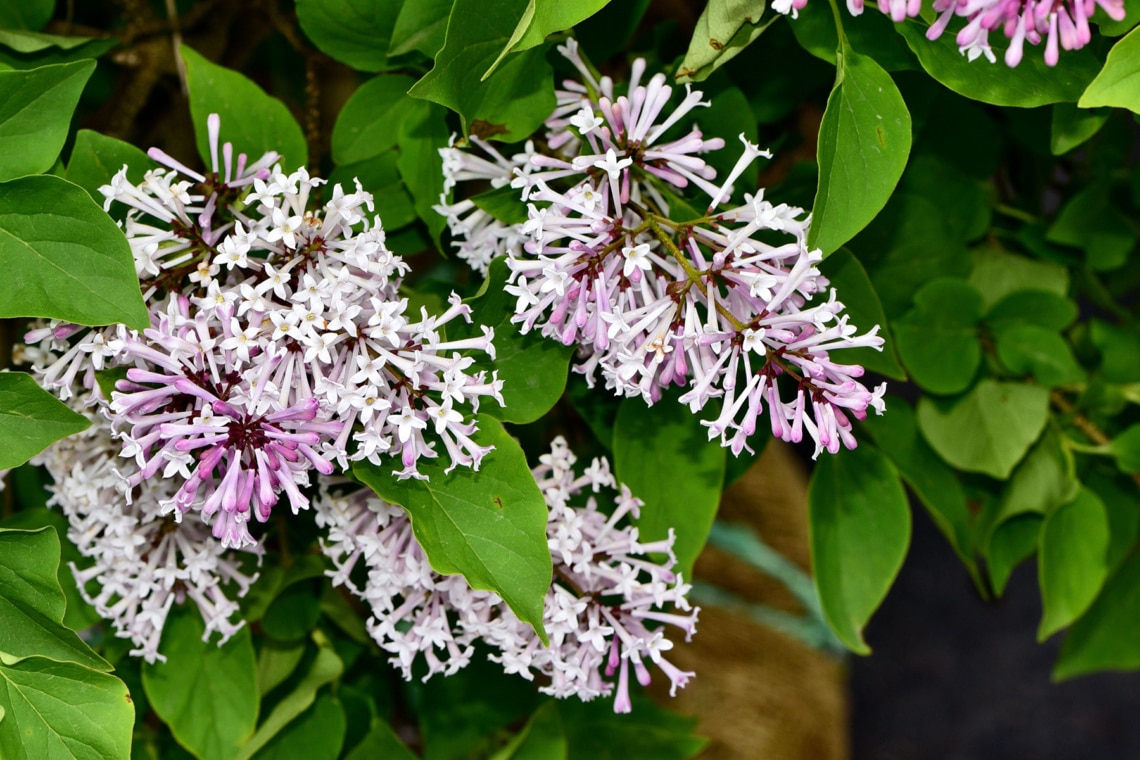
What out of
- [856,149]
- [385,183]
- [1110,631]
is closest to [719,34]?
[856,149]

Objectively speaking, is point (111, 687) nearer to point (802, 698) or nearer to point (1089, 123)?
point (1089, 123)

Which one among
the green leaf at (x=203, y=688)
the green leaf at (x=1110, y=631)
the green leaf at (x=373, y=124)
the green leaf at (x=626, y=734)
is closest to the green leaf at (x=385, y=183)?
the green leaf at (x=373, y=124)

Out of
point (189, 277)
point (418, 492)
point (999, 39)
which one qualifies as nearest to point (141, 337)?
point (189, 277)

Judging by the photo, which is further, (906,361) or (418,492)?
(906,361)

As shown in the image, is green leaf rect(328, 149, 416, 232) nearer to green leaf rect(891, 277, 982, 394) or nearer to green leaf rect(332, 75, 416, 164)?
green leaf rect(332, 75, 416, 164)

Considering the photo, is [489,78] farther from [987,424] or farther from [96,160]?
[987,424]

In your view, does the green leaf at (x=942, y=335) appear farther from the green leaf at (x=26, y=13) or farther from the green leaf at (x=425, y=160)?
the green leaf at (x=26, y=13)
